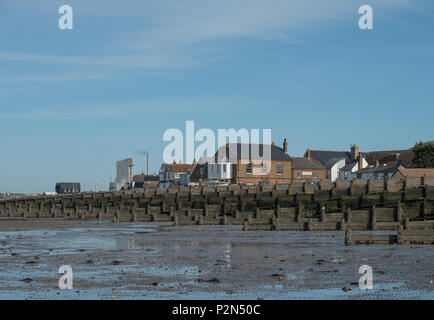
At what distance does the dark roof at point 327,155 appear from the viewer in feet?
474

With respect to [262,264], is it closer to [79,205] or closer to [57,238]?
[57,238]

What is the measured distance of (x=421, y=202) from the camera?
57781 millimetres

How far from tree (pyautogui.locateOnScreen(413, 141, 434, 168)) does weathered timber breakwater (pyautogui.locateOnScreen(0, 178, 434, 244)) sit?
64612mm

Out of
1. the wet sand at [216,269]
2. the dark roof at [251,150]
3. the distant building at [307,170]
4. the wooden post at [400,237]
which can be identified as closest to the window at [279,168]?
the dark roof at [251,150]

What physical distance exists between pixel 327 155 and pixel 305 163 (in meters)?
12.4

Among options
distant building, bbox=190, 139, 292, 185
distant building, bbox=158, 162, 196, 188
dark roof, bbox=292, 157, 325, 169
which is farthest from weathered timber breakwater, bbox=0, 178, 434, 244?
distant building, bbox=158, 162, 196, 188

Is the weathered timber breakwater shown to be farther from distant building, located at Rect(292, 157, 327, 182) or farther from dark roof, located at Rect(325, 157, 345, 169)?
dark roof, located at Rect(325, 157, 345, 169)

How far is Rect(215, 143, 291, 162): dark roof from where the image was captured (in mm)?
122125

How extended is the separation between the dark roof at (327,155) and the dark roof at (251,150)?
693 inches

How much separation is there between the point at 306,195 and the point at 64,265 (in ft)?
135

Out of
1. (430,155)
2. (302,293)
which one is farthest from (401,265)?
(430,155)

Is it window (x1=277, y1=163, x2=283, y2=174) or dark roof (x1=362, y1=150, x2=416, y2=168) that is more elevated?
dark roof (x1=362, y1=150, x2=416, y2=168)

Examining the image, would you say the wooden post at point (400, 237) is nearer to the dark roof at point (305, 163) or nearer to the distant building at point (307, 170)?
the distant building at point (307, 170)

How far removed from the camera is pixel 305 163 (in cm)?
13512
